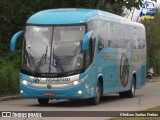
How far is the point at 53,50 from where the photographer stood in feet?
62.9

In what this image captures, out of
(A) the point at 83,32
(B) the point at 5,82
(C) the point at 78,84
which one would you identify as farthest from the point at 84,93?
(B) the point at 5,82

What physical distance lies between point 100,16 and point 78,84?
3413 millimetres

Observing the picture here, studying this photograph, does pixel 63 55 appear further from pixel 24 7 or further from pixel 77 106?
pixel 24 7

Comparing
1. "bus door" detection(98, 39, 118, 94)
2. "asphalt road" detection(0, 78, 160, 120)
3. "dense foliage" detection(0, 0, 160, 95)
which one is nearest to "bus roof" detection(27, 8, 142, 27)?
"bus door" detection(98, 39, 118, 94)

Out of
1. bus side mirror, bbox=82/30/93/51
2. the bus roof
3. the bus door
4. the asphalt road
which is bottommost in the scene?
the asphalt road

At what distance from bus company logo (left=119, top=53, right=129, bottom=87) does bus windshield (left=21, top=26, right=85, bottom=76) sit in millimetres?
5410

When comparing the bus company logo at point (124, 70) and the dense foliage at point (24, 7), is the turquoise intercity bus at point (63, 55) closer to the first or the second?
the bus company logo at point (124, 70)

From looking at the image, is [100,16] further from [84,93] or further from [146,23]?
[146,23]

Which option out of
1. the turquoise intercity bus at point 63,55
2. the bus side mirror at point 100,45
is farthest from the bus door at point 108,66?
the turquoise intercity bus at point 63,55

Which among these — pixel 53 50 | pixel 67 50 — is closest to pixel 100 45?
pixel 67 50

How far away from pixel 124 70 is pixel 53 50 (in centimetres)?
637

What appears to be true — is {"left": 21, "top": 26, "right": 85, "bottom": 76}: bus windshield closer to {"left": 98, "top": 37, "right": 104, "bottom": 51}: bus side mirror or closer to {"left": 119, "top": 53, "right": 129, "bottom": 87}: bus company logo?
{"left": 98, "top": 37, "right": 104, "bottom": 51}: bus side mirror

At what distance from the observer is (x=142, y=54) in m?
28.9

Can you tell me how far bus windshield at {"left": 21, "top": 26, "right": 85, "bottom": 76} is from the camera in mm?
19031
